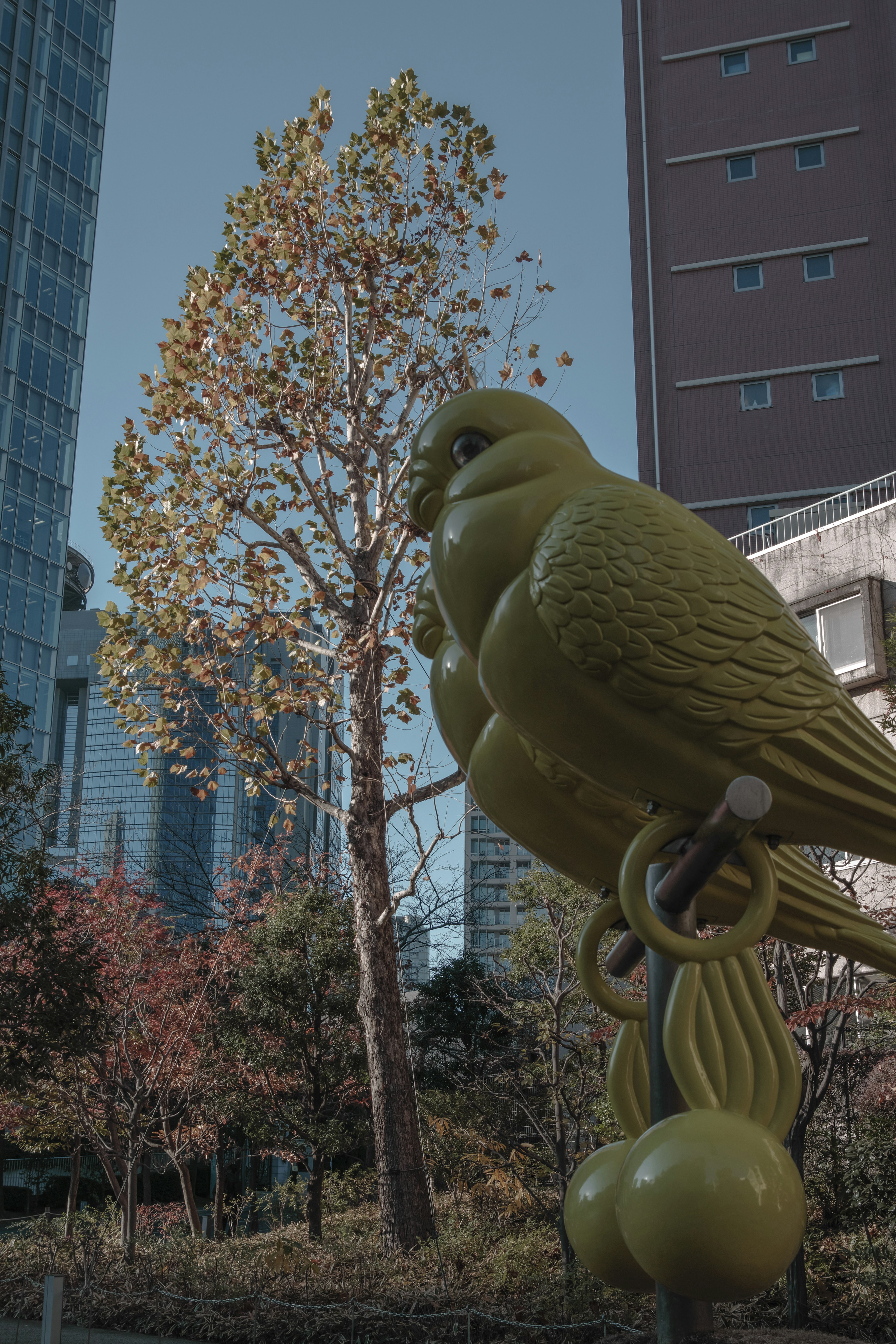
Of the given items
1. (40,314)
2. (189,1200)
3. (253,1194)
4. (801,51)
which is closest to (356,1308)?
(189,1200)

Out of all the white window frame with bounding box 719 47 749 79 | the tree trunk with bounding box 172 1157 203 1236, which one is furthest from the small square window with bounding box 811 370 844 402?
the tree trunk with bounding box 172 1157 203 1236

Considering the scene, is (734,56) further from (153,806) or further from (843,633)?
(153,806)

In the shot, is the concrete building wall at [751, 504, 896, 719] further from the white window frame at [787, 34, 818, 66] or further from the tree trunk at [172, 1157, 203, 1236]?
the white window frame at [787, 34, 818, 66]

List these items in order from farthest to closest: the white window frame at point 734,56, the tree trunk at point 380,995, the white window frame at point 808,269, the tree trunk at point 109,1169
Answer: the white window frame at point 734,56
the white window frame at point 808,269
the tree trunk at point 109,1169
the tree trunk at point 380,995

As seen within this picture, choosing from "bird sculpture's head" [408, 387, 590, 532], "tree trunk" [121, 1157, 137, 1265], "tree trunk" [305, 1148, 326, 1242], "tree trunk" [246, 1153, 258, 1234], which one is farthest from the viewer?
"tree trunk" [246, 1153, 258, 1234]

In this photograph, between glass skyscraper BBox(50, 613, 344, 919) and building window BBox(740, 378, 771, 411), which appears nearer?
glass skyscraper BBox(50, 613, 344, 919)

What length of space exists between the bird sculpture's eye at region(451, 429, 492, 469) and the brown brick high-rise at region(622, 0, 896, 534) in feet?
66.7

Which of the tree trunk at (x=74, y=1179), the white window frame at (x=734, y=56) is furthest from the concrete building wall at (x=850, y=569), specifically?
the white window frame at (x=734, y=56)

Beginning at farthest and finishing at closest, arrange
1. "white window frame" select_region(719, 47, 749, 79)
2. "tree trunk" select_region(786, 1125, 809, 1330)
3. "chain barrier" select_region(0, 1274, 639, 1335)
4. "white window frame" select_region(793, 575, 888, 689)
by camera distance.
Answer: "white window frame" select_region(719, 47, 749, 79) → "white window frame" select_region(793, 575, 888, 689) → "tree trunk" select_region(786, 1125, 809, 1330) → "chain barrier" select_region(0, 1274, 639, 1335)

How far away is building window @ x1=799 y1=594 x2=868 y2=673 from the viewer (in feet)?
48.6

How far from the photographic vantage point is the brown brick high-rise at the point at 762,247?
72.0 ft

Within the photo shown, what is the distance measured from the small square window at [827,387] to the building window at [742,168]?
5.21 m

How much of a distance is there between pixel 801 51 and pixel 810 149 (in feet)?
8.60

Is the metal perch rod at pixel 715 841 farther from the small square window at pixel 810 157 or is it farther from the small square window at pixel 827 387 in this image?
the small square window at pixel 810 157
